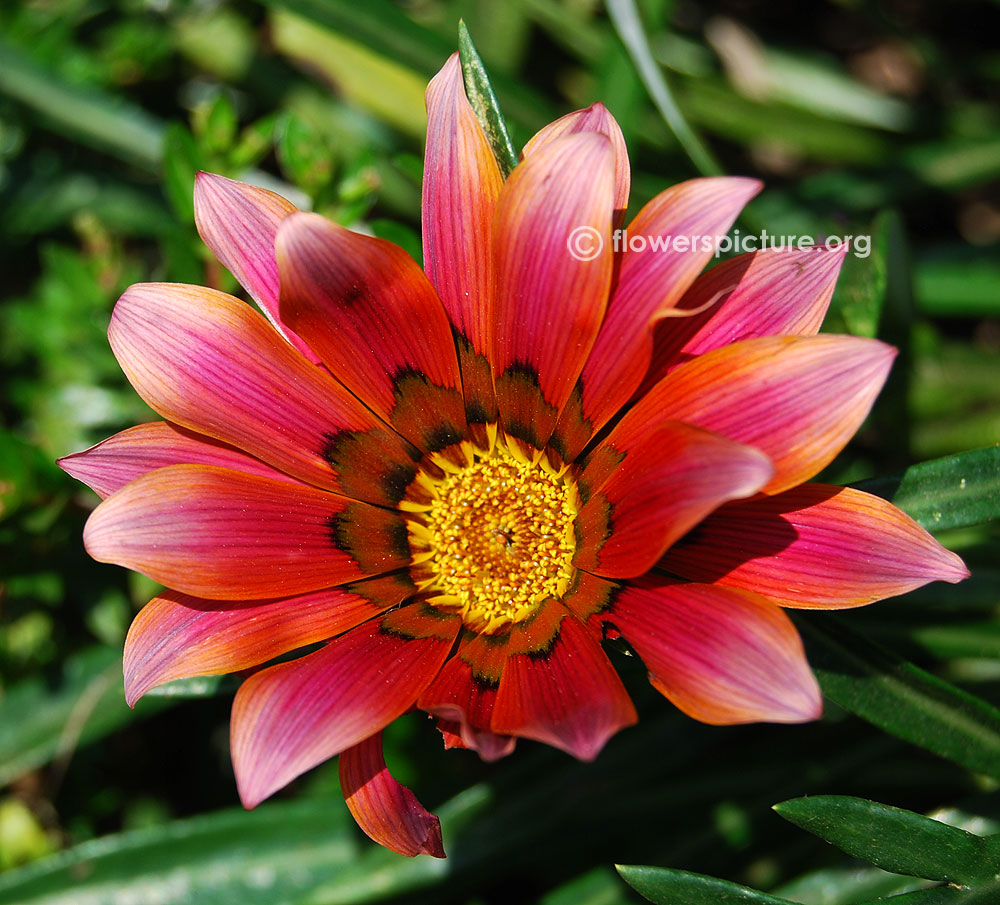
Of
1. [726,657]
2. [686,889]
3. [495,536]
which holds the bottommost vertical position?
[686,889]

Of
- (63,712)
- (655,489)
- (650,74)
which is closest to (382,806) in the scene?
(655,489)

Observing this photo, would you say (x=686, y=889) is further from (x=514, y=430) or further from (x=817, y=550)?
(x=514, y=430)

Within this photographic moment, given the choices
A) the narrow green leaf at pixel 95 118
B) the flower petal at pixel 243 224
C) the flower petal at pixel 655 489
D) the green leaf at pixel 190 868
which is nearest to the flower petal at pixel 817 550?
the flower petal at pixel 655 489

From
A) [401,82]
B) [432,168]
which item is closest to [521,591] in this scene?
[432,168]

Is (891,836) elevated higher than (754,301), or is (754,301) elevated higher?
(754,301)

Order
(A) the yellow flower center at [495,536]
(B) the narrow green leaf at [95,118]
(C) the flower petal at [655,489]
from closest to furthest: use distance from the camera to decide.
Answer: (C) the flower petal at [655,489] → (A) the yellow flower center at [495,536] → (B) the narrow green leaf at [95,118]

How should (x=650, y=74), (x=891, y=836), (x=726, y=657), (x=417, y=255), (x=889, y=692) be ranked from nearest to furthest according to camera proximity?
(x=726, y=657), (x=891, y=836), (x=889, y=692), (x=417, y=255), (x=650, y=74)

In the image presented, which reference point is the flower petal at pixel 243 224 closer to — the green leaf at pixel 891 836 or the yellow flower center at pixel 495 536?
the yellow flower center at pixel 495 536

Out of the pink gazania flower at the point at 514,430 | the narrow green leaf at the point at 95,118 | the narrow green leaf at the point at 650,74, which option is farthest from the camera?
the narrow green leaf at the point at 95,118
